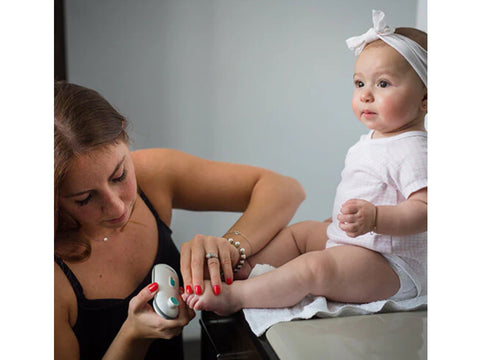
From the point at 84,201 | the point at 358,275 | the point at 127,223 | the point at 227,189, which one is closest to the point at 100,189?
the point at 84,201

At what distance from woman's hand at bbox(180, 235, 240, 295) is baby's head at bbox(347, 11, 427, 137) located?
27cm

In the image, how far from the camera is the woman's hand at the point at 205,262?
2.09 ft

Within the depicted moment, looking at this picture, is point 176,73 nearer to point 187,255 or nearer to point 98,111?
point 98,111

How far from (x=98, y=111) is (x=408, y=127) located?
402 millimetres

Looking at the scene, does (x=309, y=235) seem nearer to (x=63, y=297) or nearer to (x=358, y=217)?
(x=358, y=217)

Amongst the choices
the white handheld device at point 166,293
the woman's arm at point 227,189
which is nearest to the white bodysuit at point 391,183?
the woman's arm at point 227,189

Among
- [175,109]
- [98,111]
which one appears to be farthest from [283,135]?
[98,111]

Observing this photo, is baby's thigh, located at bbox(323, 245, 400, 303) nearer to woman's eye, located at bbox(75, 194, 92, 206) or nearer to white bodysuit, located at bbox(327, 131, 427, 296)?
white bodysuit, located at bbox(327, 131, 427, 296)

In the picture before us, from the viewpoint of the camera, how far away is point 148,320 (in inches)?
24.1

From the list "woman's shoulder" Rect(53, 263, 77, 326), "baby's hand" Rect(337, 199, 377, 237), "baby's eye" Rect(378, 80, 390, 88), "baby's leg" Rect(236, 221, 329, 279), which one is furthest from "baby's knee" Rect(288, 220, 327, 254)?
"woman's shoulder" Rect(53, 263, 77, 326)

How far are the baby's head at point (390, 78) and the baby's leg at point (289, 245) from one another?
0.18 metres

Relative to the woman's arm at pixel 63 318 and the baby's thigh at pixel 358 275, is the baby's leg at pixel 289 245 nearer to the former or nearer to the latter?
the baby's thigh at pixel 358 275
